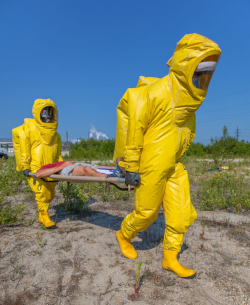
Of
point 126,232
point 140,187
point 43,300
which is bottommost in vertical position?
point 43,300

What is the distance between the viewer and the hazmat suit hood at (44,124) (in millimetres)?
4352

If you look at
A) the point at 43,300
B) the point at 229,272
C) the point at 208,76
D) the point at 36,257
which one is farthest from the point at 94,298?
the point at 208,76

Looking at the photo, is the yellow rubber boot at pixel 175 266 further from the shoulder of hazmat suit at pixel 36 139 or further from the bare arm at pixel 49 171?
the shoulder of hazmat suit at pixel 36 139

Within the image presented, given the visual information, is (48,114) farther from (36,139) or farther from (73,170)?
(73,170)

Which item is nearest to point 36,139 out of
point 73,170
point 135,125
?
point 73,170

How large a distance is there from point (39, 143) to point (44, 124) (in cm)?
36

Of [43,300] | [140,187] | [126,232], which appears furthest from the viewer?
[126,232]

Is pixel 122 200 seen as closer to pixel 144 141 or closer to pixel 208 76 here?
pixel 144 141

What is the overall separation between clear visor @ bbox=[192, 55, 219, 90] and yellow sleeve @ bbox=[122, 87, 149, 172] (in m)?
0.54

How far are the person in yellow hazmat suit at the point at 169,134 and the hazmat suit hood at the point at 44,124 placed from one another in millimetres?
2160

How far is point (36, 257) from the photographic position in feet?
10.1

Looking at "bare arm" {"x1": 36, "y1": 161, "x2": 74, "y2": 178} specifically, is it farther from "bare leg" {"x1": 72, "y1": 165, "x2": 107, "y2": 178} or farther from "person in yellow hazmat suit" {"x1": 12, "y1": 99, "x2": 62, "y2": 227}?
"person in yellow hazmat suit" {"x1": 12, "y1": 99, "x2": 62, "y2": 227}

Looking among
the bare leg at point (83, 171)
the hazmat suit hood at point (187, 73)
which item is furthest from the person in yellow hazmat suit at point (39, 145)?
the hazmat suit hood at point (187, 73)

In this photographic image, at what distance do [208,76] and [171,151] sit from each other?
2.78ft
